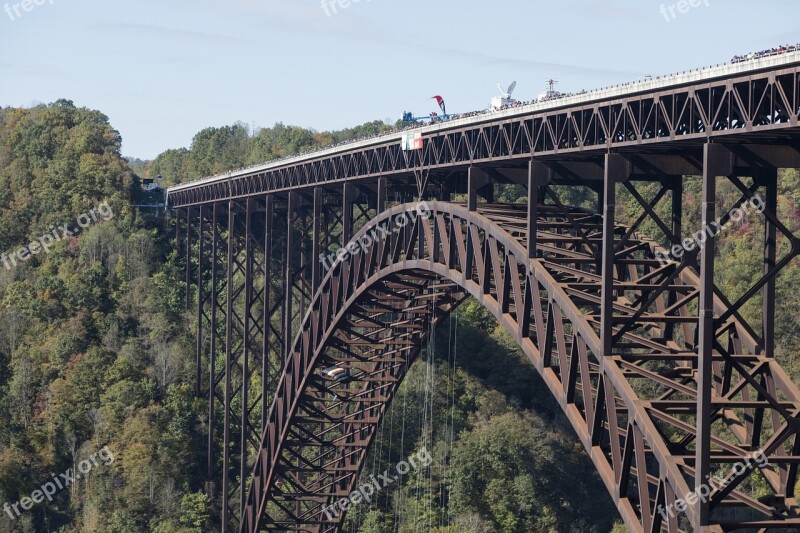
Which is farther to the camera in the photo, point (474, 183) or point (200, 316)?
point (200, 316)

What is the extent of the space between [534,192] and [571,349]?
4.89 meters

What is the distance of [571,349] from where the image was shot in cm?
3291

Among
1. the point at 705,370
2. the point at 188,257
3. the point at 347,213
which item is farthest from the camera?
the point at 188,257

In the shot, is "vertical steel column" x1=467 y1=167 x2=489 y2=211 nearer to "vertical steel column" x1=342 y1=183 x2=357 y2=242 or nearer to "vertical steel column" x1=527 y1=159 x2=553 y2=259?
"vertical steel column" x1=527 y1=159 x2=553 y2=259

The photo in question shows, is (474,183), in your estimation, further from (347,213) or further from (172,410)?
(172,410)

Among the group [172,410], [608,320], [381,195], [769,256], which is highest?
[381,195]

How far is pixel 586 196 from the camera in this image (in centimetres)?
9756

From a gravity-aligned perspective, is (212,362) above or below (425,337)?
below

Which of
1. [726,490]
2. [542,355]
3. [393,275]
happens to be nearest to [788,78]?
[726,490]

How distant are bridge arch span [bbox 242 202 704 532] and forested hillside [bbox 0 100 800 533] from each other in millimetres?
4697

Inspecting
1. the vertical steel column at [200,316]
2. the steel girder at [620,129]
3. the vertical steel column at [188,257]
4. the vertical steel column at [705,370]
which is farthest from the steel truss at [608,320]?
the vertical steel column at [188,257]

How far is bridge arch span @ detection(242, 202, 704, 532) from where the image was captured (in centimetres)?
2900

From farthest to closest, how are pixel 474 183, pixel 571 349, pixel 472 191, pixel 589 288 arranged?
pixel 474 183 < pixel 472 191 < pixel 589 288 < pixel 571 349

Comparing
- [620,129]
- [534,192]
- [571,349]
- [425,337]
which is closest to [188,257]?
[425,337]
